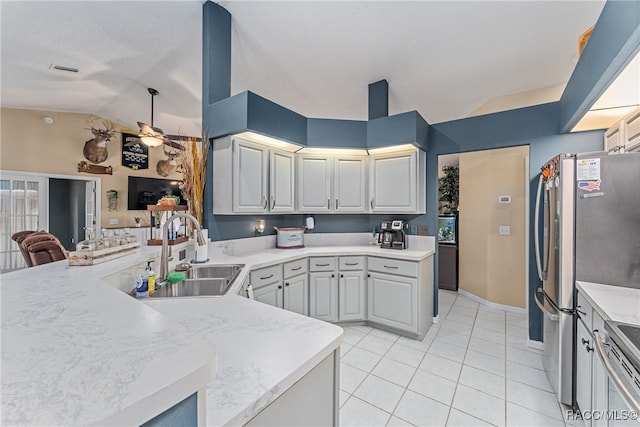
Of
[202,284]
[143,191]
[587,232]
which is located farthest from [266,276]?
[143,191]

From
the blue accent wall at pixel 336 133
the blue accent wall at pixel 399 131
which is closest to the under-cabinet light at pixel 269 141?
the blue accent wall at pixel 336 133

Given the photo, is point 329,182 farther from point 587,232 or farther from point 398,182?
point 587,232

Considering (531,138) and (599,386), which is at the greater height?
(531,138)

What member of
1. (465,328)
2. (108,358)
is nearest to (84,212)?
(108,358)

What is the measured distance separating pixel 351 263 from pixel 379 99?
7.00 feet

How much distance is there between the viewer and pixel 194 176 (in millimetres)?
2432

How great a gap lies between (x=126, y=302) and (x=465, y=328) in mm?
3394

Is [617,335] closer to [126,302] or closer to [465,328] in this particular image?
[126,302]

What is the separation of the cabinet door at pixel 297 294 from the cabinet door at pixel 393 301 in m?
0.74

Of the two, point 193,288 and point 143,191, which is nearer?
point 193,288

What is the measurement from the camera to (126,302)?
786 millimetres

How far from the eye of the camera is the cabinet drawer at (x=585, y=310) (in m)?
1.52

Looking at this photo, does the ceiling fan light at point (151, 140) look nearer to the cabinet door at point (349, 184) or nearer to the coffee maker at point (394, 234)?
the cabinet door at point (349, 184)

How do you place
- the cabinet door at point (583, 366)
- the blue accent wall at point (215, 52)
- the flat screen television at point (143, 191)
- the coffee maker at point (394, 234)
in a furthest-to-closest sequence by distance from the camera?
the flat screen television at point (143, 191), the coffee maker at point (394, 234), the blue accent wall at point (215, 52), the cabinet door at point (583, 366)
